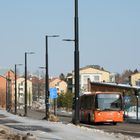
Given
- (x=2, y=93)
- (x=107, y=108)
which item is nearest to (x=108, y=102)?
(x=107, y=108)

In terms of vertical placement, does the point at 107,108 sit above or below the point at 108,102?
below

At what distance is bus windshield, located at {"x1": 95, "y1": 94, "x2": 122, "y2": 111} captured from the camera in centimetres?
5031

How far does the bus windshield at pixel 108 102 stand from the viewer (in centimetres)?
5031

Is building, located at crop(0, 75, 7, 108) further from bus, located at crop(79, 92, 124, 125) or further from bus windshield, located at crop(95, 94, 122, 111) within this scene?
bus windshield, located at crop(95, 94, 122, 111)

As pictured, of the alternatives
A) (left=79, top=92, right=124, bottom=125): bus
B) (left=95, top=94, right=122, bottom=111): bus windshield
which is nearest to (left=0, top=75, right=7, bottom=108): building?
(left=79, top=92, right=124, bottom=125): bus

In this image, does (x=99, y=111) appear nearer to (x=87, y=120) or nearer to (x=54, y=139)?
(x=87, y=120)

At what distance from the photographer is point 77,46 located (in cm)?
3394

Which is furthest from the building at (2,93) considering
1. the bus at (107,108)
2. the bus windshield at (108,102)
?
the bus windshield at (108,102)

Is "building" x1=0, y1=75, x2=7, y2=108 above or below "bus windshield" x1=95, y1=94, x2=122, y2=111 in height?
above

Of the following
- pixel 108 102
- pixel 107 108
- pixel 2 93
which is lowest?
pixel 107 108

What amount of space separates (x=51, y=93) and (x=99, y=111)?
7193 millimetres

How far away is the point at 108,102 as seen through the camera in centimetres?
5047

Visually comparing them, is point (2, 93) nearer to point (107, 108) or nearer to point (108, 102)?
point (108, 102)

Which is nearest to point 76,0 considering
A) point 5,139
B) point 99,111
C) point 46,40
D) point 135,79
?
point 5,139
